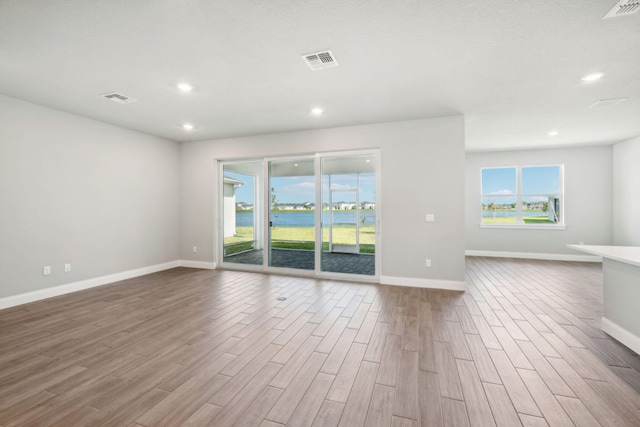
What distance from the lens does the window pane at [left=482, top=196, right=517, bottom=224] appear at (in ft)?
25.3

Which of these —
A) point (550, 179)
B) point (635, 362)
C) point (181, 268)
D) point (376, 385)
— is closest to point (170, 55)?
point (376, 385)

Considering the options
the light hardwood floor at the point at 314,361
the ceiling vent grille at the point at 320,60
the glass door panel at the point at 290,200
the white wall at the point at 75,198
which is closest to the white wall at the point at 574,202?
the light hardwood floor at the point at 314,361

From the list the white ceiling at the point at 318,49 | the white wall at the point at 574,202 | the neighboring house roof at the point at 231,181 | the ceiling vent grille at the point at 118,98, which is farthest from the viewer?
the white wall at the point at 574,202

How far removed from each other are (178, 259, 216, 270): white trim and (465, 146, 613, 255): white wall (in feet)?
24.0

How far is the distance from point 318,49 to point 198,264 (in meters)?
5.28

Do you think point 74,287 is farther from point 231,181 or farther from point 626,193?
point 626,193

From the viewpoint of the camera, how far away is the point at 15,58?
9.12 ft

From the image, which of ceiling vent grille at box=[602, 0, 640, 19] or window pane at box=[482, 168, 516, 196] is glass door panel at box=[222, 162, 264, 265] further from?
window pane at box=[482, 168, 516, 196]

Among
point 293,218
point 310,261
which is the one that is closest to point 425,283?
point 310,261

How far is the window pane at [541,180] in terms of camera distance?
7.39m

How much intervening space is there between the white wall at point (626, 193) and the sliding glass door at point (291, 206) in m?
5.70

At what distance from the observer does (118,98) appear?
384 centimetres

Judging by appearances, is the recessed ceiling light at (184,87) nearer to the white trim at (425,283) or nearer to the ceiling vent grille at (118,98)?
the ceiling vent grille at (118,98)

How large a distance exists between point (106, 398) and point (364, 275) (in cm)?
398
